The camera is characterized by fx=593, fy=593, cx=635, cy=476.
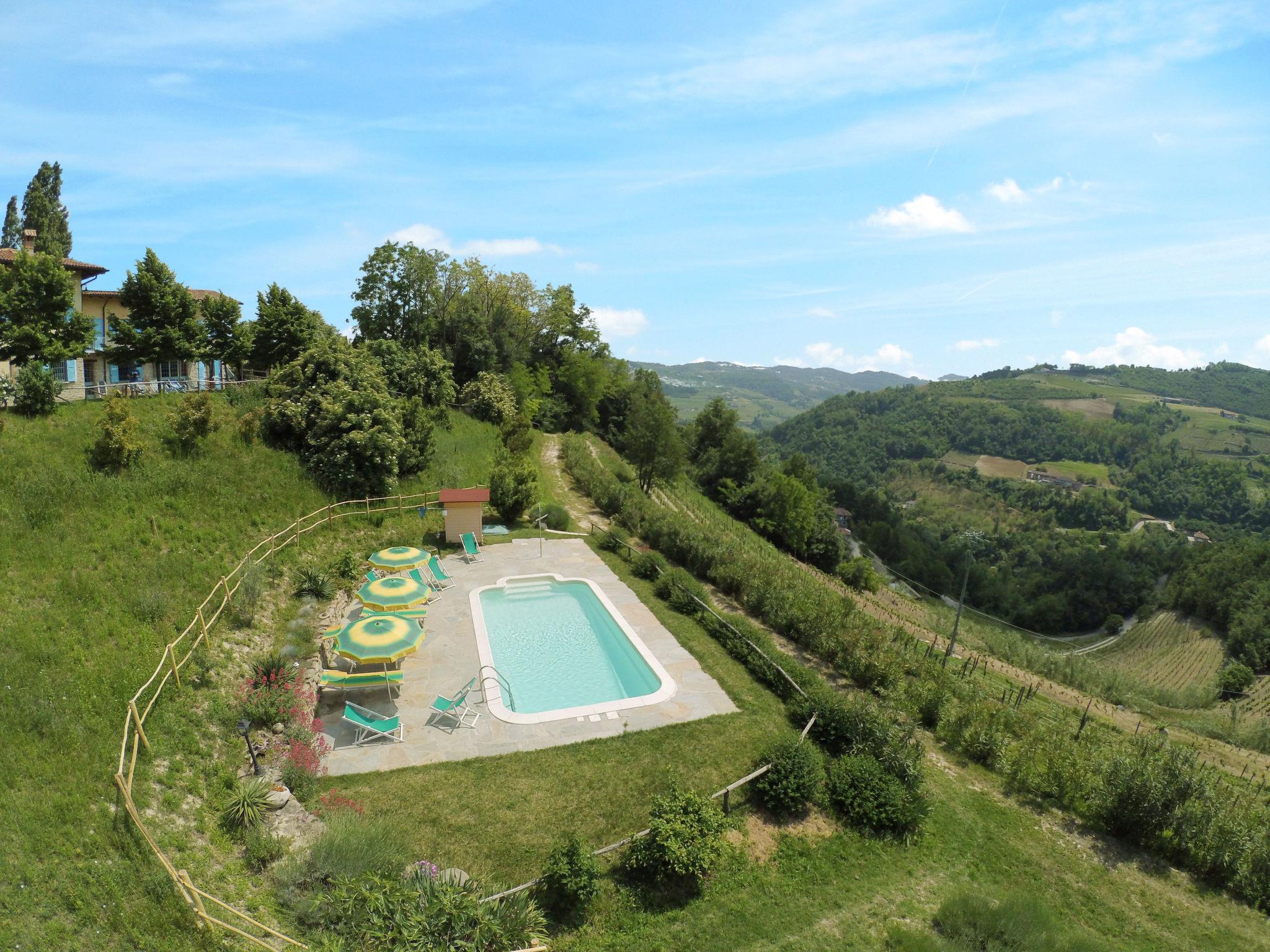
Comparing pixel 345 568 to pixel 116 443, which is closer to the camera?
pixel 116 443

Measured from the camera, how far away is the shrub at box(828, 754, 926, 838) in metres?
10.1

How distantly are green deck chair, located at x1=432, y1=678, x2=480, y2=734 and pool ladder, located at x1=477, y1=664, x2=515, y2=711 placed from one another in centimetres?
52

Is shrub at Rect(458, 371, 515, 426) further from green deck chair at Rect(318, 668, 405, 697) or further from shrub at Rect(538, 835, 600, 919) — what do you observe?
shrub at Rect(538, 835, 600, 919)

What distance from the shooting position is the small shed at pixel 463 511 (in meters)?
22.0

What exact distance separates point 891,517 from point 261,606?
305ft

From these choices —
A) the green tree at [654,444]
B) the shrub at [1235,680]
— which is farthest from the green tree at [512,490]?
the shrub at [1235,680]

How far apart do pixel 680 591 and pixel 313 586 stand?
1075 centimetres

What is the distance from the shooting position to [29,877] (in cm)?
677

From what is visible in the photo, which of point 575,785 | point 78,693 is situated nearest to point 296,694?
point 78,693

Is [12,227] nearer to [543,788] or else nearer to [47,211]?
[47,211]

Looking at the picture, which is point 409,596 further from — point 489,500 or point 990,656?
point 990,656

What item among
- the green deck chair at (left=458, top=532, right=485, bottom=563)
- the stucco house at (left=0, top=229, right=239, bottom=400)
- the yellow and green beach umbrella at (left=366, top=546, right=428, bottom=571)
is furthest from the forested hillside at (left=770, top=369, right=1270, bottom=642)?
the stucco house at (left=0, top=229, right=239, bottom=400)

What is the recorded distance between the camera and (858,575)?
162ft

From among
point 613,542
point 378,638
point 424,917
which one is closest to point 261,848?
point 424,917
